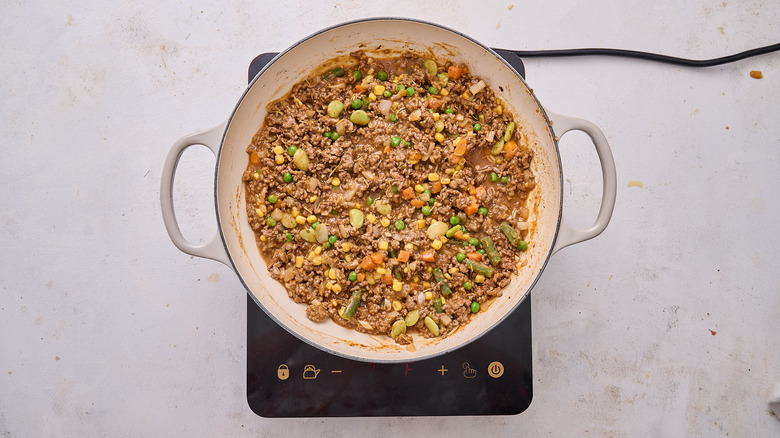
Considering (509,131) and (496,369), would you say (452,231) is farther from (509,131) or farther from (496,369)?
(496,369)

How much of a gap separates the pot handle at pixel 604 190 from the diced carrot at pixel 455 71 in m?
0.50

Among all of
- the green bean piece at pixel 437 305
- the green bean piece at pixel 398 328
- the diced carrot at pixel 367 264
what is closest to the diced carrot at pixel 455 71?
the diced carrot at pixel 367 264

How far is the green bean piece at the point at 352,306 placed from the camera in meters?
2.44

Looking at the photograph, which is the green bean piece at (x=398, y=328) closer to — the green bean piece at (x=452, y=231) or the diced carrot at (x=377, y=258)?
the diced carrot at (x=377, y=258)

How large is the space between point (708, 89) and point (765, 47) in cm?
35

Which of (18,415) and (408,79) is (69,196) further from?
(408,79)

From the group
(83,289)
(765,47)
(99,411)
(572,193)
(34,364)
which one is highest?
(765,47)

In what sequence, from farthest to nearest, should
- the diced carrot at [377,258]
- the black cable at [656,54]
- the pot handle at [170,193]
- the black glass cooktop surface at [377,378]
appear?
the black cable at [656,54] → the black glass cooktop surface at [377,378] → the diced carrot at [377,258] → the pot handle at [170,193]

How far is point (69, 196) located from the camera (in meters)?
2.88

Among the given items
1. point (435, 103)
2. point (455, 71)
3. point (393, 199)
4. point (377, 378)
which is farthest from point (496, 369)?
point (455, 71)

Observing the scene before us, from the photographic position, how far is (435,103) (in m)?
2.49

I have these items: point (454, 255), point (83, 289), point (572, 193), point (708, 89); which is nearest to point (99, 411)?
point (83, 289)

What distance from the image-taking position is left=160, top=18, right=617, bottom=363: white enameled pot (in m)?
2.24

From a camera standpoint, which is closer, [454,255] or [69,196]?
[454,255]
